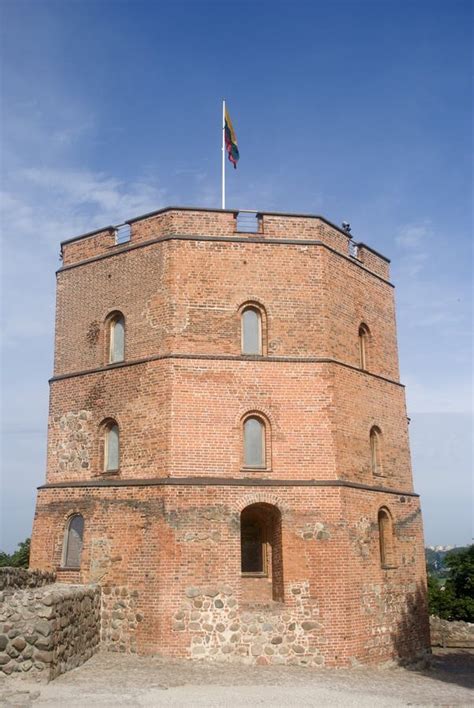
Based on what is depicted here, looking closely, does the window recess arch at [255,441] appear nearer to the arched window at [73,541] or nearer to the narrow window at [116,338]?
the narrow window at [116,338]

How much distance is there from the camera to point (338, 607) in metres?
15.3

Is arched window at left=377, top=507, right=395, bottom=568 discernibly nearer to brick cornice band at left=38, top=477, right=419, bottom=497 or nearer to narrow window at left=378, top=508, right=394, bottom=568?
narrow window at left=378, top=508, right=394, bottom=568

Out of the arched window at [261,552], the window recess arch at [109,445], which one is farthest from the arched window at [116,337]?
the arched window at [261,552]

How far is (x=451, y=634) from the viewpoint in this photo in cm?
2125

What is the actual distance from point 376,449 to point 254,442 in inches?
142

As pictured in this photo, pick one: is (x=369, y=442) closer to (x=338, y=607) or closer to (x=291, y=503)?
(x=291, y=503)

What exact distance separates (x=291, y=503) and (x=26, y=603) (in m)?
5.83

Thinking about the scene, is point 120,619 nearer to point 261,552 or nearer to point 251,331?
point 261,552

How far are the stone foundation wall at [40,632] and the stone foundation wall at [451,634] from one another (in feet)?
37.4

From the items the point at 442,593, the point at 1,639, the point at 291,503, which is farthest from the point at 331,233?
the point at 442,593

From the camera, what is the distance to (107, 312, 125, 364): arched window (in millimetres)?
17469

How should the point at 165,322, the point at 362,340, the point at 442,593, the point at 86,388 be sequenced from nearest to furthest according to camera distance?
the point at 165,322, the point at 86,388, the point at 362,340, the point at 442,593

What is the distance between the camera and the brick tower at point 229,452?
1512 centimetres

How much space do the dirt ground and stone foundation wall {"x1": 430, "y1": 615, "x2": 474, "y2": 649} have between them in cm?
529
